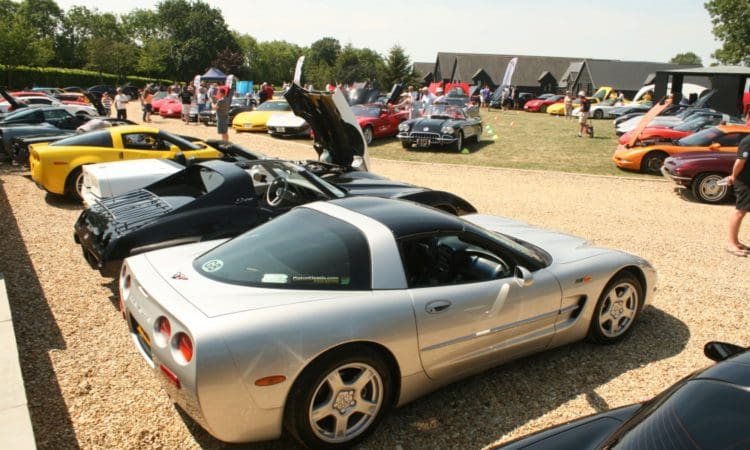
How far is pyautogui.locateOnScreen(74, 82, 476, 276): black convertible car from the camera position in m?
4.77

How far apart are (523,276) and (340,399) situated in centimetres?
144

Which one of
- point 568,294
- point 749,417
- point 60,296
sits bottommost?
point 60,296

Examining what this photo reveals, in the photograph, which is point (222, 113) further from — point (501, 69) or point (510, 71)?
point (501, 69)

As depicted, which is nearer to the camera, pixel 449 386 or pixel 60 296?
pixel 449 386

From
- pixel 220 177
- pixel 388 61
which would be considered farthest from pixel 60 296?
pixel 388 61

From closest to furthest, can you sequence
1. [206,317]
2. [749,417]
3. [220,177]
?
1. [749,417]
2. [206,317]
3. [220,177]

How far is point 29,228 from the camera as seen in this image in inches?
289

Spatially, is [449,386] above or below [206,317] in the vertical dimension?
below

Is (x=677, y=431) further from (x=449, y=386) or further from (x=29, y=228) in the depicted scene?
(x=29, y=228)

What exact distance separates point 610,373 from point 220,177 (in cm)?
394

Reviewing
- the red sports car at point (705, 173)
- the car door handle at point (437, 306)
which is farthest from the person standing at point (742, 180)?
the car door handle at point (437, 306)

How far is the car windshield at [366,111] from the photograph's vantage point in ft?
59.7

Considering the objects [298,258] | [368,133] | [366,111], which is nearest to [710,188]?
[298,258]

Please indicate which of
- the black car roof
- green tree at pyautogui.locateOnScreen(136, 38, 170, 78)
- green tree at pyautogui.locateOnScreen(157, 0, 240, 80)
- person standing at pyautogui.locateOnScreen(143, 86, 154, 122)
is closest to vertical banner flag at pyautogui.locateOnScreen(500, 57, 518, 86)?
person standing at pyautogui.locateOnScreen(143, 86, 154, 122)
